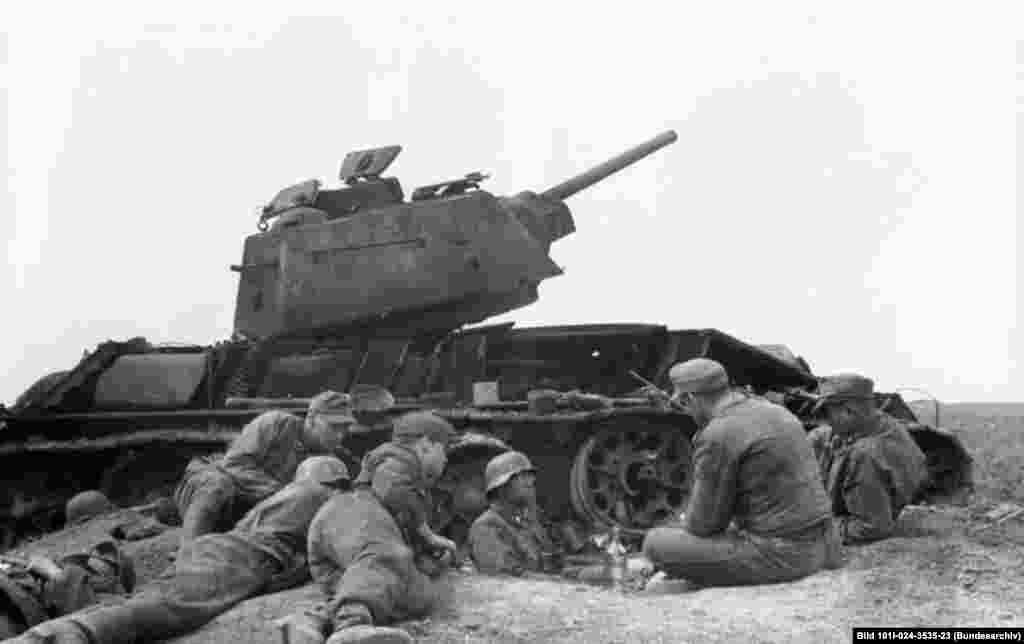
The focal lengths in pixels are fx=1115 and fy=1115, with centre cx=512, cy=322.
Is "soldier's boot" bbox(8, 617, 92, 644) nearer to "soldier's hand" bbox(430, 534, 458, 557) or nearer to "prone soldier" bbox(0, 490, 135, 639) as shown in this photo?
"prone soldier" bbox(0, 490, 135, 639)

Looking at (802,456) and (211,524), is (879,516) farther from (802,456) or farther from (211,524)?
(211,524)

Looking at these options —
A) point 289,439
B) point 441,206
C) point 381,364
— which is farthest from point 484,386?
point 289,439

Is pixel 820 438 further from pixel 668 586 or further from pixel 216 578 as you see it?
pixel 216 578

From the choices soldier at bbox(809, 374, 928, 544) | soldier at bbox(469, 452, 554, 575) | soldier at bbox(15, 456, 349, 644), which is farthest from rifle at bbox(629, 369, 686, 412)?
soldier at bbox(15, 456, 349, 644)

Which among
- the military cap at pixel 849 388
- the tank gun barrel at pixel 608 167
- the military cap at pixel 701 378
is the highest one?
the tank gun barrel at pixel 608 167

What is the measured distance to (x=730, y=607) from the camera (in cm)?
556

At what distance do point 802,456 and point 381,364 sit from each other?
5684 millimetres

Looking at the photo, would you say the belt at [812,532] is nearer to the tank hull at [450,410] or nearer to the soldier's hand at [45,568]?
the tank hull at [450,410]

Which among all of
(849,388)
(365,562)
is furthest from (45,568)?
(849,388)

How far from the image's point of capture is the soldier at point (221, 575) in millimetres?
4992

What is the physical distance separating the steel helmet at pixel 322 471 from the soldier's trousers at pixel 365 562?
1.81 ft

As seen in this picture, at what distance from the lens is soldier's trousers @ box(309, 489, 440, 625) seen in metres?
5.19

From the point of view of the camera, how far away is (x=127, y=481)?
11.4 metres

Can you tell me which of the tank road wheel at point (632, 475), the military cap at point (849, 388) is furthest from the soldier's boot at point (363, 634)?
the tank road wheel at point (632, 475)
